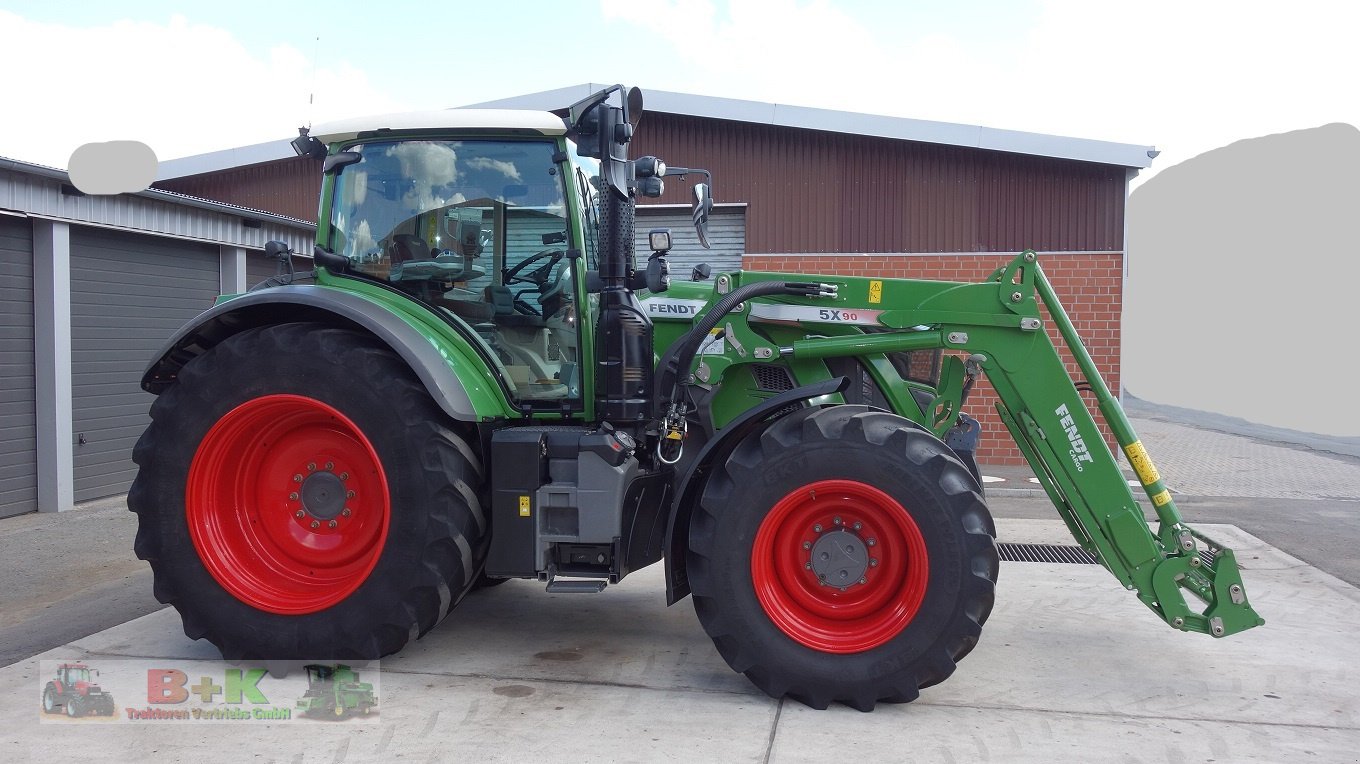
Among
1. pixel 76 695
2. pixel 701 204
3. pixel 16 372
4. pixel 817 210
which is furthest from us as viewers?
pixel 817 210

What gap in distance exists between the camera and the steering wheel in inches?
189

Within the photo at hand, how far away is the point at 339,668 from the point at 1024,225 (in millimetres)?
10411

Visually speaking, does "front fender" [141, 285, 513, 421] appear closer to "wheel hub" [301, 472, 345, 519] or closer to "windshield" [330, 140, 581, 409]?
"windshield" [330, 140, 581, 409]

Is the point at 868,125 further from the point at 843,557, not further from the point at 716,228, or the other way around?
the point at 843,557

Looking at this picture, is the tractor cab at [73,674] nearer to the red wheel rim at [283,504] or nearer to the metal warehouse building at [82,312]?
the red wheel rim at [283,504]

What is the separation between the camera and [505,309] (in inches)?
191

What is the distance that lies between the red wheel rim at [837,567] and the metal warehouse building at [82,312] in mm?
7364

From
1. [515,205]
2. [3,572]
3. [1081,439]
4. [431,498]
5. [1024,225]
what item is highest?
[1024,225]

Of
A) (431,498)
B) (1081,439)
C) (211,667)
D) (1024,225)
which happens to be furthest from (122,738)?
(1024,225)

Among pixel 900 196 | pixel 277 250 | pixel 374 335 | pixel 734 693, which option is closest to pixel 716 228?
pixel 900 196

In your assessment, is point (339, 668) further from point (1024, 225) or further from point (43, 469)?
point (1024, 225)

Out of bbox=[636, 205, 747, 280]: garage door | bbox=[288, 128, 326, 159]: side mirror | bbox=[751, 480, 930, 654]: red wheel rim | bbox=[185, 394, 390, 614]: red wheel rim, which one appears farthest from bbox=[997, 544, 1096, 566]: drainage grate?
bbox=[636, 205, 747, 280]: garage door

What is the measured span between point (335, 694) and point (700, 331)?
7.58ft

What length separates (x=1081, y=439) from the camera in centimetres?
450
